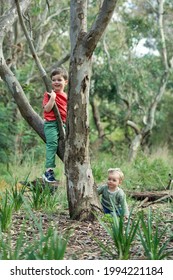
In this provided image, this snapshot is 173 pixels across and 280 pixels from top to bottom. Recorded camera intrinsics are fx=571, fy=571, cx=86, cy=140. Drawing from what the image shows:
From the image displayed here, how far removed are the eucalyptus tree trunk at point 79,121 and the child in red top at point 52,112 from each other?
1.55 feet

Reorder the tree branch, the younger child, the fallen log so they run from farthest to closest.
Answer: the fallen log, the younger child, the tree branch

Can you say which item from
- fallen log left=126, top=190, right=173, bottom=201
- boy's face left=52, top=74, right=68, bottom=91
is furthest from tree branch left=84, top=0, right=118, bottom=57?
fallen log left=126, top=190, right=173, bottom=201

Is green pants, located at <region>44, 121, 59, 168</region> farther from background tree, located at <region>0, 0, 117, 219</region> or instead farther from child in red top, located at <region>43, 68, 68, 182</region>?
background tree, located at <region>0, 0, 117, 219</region>

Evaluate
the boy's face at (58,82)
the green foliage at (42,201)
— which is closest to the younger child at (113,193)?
the green foliage at (42,201)

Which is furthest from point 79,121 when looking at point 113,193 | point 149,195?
point 149,195

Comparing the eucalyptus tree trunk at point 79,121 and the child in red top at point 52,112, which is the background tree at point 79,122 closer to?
the eucalyptus tree trunk at point 79,121

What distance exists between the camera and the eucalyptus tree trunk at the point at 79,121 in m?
5.97

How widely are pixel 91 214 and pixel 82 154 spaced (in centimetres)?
65

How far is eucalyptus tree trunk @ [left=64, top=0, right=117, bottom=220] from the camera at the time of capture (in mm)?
5969

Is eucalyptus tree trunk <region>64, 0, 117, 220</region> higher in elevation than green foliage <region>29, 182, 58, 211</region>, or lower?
higher

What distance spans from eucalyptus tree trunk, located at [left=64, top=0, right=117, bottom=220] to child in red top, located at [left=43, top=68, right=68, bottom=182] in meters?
0.47

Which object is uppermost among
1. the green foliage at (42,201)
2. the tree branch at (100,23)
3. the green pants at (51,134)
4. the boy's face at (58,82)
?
the tree branch at (100,23)

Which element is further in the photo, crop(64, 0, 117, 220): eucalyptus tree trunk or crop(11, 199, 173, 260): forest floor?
crop(64, 0, 117, 220): eucalyptus tree trunk
